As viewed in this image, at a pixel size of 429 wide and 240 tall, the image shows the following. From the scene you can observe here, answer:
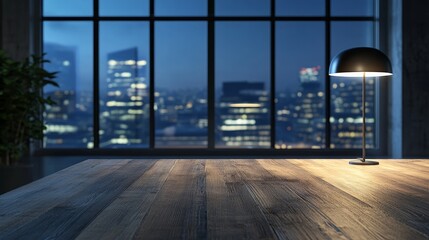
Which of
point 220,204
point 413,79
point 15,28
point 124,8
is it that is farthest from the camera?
point 124,8

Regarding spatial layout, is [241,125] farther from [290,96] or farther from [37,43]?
[37,43]

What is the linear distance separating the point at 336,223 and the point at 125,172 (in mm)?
1001

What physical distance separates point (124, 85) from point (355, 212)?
19.1 feet

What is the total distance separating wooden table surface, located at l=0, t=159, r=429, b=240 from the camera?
944 millimetres

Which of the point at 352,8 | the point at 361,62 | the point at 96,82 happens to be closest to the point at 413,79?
Answer: the point at 352,8

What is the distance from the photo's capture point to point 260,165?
2.08 meters

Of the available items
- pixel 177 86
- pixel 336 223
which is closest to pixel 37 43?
pixel 177 86

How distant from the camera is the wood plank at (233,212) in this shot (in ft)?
3.06

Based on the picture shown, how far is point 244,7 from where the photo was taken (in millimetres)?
6590

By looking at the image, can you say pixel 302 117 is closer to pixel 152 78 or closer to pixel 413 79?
pixel 413 79

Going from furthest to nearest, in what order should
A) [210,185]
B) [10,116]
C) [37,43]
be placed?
[37,43] → [10,116] → [210,185]

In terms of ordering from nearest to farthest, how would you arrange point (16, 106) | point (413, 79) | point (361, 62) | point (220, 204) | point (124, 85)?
point (220, 204)
point (361, 62)
point (16, 106)
point (413, 79)
point (124, 85)

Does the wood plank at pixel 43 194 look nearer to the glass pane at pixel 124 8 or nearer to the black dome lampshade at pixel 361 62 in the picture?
the black dome lampshade at pixel 361 62

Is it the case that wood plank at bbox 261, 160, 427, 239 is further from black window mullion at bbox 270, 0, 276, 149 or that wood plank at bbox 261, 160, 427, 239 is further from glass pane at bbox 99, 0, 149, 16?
glass pane at bbox 99, 0, 149, 16
